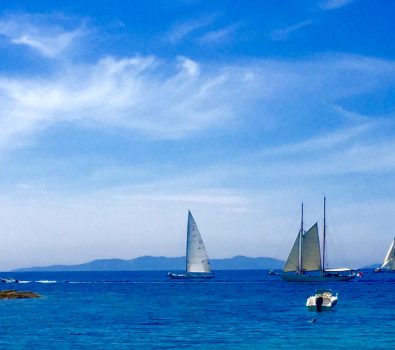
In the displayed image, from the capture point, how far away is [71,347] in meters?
49.7

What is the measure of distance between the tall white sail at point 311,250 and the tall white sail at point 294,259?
141cm

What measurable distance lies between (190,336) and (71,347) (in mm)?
10755

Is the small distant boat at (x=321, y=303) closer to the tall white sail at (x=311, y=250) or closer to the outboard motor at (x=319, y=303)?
the outboard motor at (x=319, y=303)

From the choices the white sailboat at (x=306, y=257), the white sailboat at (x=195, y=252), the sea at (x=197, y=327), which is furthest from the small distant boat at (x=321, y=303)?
the white sailboat at (x=195, y=252)

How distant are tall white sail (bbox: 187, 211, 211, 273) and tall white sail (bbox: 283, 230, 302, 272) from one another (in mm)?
24157

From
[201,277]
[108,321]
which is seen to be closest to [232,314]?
[108,321]

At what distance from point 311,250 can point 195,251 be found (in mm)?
33952

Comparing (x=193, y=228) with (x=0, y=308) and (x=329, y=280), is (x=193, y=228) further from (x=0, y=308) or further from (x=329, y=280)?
(x=0, y=308)

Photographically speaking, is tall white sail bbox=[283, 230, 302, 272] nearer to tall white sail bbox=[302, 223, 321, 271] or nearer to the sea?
tall white sail bbox=[302, 223, 321, 271]

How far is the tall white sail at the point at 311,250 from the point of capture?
149750mm

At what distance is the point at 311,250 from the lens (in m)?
152

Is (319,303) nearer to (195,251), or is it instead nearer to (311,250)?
(311,250)

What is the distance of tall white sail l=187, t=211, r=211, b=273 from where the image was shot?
168 m

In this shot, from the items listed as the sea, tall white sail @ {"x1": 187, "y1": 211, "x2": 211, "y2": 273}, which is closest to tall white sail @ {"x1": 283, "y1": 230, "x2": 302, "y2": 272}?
tall white sail @ {"x1": 187, "y1": 211, "x2": 211, "y2": 273}
